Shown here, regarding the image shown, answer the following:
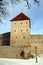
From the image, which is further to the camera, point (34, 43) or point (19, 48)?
point (34, 43)

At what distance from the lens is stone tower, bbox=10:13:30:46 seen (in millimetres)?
26938

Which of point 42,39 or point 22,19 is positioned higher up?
point 22,19

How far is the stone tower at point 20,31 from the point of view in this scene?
26.9 metres

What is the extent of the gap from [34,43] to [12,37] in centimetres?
325

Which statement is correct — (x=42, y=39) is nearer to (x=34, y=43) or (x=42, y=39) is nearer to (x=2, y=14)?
(x=34, y=43)

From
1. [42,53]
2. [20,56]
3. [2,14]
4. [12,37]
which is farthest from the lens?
[12,37]

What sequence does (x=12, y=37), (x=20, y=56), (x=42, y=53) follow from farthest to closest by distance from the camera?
(x=12, y=37) < (x=42, y=53) < (x=20, y=56)

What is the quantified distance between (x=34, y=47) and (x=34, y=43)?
578mm

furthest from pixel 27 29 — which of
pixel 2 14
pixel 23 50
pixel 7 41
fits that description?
pixel 2 14

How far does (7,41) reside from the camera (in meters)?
28.8

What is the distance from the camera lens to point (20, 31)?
2772 cm

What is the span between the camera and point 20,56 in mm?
22016

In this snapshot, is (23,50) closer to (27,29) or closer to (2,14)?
(27,29)

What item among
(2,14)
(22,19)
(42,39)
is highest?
(2,14)
